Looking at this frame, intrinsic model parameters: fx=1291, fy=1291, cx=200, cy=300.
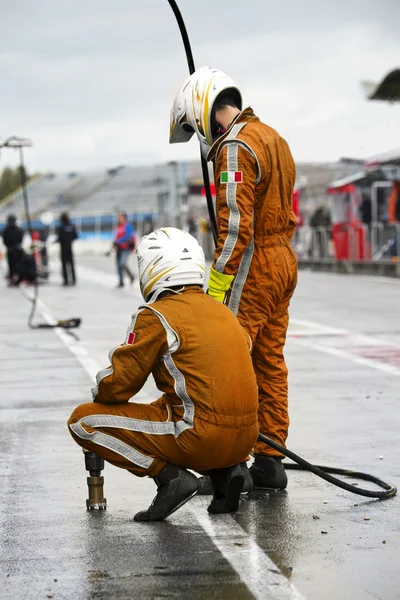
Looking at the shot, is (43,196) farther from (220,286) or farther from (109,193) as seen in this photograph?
(220,286)

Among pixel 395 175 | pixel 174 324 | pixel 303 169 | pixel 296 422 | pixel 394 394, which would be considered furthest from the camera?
pixel 303 169

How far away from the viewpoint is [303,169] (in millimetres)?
109000

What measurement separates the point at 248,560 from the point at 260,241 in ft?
5.90

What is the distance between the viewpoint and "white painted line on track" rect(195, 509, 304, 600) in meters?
4.31

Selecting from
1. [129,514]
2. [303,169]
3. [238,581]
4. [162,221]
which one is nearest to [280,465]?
[129,514]

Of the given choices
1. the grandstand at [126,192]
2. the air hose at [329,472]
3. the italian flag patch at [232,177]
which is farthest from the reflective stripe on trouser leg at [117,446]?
the grandstand at [126,192]

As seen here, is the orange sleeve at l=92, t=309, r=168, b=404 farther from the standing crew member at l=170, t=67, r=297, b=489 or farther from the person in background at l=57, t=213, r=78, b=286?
the person in background at l=57, t=213, r=78, b=286

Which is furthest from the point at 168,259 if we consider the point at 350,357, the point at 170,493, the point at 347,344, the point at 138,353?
the point at 347,344

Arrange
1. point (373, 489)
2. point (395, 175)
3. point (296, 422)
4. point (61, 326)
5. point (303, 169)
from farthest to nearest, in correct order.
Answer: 1. point (303, 169)
2. point (395, 175)
3. point (61, 326)
4. point (296, 422)
5. point (373, 489)

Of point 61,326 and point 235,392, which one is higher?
point 235,392

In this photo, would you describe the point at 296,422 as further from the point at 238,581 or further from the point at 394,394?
the point at 238,581

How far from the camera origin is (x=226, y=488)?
553cm

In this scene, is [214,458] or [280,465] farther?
[280,465]

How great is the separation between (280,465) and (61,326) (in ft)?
35.8
